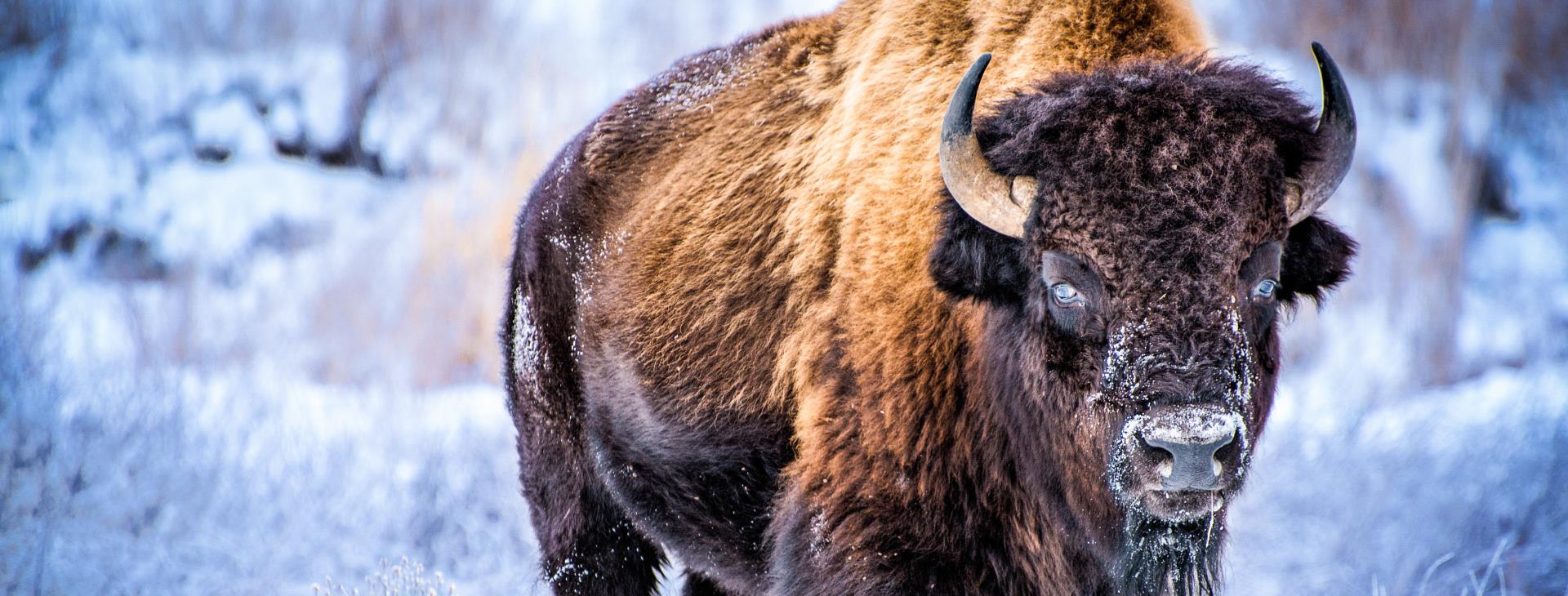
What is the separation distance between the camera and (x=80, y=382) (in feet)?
27.4

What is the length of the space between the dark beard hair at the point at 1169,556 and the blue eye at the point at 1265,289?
1.70ft

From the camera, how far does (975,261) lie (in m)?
2.80

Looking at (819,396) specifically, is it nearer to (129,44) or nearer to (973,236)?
(973,236)

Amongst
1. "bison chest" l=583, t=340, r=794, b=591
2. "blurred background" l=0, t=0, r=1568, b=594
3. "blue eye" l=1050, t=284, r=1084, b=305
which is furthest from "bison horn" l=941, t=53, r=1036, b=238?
"blurred background" l=0, t=0, r=1568, b=594

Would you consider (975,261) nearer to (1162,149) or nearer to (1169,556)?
(1162,149)

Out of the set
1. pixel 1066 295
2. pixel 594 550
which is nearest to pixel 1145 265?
pixel 1066 295

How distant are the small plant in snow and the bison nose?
10.9ft

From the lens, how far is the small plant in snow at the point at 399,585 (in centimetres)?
518

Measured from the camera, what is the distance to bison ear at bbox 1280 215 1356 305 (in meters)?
2.86

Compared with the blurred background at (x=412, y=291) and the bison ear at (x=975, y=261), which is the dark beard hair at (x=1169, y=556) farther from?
the blurred background at (x=412, y=291)

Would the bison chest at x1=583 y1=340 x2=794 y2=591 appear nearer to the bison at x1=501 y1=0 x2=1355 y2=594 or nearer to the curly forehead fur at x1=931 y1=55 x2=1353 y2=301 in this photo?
the bison at x1=501 y1=0 x2=1355 y2=594

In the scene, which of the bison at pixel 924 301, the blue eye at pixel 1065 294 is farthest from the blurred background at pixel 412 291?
the blue eye at pixel 1065 294

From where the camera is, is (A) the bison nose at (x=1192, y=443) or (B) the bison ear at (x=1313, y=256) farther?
(B) the bison ear at (x=1313, y=256)

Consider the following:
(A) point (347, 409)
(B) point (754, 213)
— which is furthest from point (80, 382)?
(B) point (754, 213)
